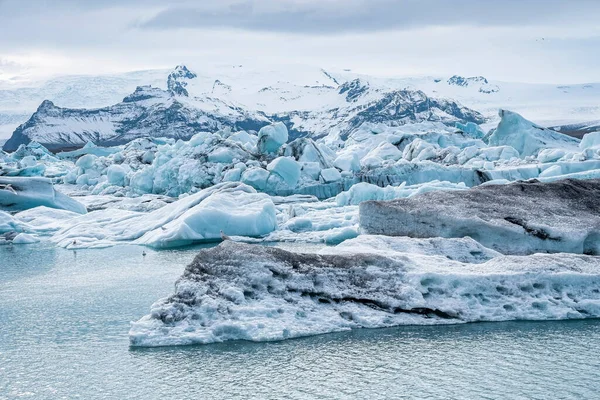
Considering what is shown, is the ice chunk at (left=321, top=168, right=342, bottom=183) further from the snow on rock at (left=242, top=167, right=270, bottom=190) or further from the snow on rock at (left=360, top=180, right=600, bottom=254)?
the snow on rock at (left=360, top=180, right=600, bottom=254)

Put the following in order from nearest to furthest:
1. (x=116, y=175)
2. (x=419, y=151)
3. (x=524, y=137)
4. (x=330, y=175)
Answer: (x=330, y=175), (x=419, y=151), (x=116, y=175), (x=524, y=137)

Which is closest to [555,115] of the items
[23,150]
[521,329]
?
[23,150]

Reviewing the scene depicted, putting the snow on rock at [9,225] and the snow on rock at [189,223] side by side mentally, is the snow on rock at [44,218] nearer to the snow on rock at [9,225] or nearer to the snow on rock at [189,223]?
the snow on rock at [9,225]

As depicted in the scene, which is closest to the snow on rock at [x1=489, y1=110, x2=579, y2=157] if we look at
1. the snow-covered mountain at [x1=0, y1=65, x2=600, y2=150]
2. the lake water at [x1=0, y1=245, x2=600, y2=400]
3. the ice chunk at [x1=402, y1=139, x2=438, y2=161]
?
the ice chunk at [x1=402, y1=139, x2=438, y2=161]

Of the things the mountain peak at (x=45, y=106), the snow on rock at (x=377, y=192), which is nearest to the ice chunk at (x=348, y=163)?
the snow on rock at (x=377, y=192)

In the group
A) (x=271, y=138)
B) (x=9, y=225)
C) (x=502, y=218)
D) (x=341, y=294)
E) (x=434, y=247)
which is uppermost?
(x=271, y=138)

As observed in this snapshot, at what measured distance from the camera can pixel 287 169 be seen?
27469 millimetres

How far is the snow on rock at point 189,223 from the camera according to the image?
1897 centimetres

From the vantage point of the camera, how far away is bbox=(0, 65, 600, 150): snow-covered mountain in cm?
12312

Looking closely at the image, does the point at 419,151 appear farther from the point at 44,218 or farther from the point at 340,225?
the point at 44,218

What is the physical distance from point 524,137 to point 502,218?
2372cm

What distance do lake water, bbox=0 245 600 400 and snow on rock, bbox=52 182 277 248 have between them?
25.5ft

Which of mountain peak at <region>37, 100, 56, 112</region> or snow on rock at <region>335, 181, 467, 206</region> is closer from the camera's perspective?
snow on rock at <region>335, 181, 467, 206</region>

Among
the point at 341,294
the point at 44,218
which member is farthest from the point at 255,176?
the point at 341,294
